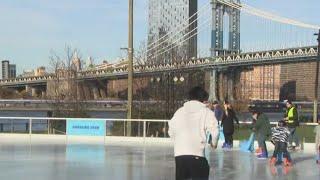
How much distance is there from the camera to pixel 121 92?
217ft

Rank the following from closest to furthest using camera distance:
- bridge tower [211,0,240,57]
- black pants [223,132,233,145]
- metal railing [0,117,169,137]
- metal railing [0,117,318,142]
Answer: black pants [223,132,233,145], metal railing [0,117,318,142], metal railing [0,117,169,137], bridge tower [211,0,240,57]

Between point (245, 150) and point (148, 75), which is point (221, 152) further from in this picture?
point (148, 75)

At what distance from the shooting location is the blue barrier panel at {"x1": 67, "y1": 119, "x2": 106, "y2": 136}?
2545 centimetres

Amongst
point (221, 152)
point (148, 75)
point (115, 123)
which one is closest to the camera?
point (221, 152)

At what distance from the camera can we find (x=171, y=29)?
60406 mm

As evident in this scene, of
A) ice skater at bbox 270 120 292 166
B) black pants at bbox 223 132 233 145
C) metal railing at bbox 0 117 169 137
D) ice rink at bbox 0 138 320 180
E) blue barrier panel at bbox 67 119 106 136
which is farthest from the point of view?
blue barrier panel at bbox 67 119 106 136

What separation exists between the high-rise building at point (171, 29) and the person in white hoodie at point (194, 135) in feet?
115

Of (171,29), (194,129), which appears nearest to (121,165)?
(194,129)

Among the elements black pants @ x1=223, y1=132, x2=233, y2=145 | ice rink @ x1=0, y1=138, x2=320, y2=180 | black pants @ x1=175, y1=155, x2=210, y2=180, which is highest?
black pants @ x1=175, y1=155, x2=210, y2=180

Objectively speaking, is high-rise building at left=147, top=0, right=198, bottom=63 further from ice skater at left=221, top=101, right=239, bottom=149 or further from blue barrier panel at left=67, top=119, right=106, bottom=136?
ice skater at left=221, top=101, right=239, bottom=149

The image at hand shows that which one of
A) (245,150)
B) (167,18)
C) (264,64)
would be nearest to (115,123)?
(245,150)

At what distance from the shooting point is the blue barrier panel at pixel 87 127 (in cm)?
2545

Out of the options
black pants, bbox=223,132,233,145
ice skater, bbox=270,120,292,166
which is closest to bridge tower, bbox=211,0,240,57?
black pants, bbox=223,132,233,145

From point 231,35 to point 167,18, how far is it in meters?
24.5
